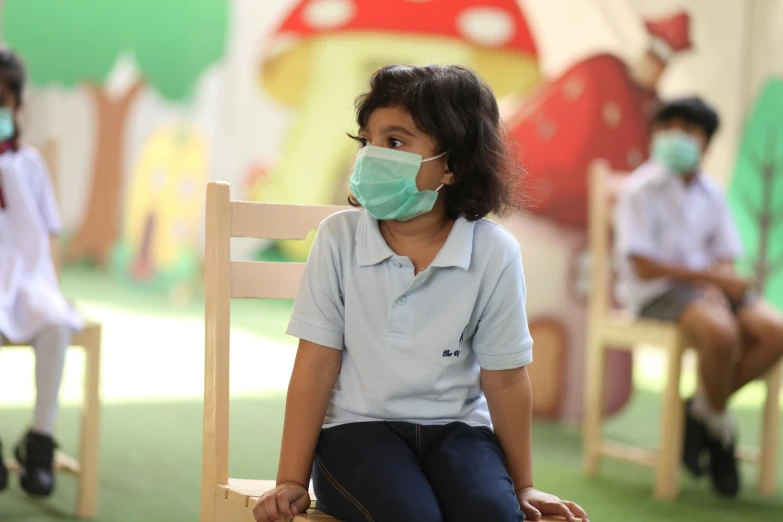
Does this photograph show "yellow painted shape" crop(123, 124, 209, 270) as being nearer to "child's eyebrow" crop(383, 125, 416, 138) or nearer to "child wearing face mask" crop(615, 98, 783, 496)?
"child wearing face mask" crop(615, 98, 783, 496)

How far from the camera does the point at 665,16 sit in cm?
417

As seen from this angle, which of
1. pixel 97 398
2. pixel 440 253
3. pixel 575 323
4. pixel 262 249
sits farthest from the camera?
pixel 262 249

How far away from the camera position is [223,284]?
1.58 m

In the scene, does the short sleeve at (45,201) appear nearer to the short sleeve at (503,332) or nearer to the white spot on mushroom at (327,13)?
the short sleeve at (503,332)

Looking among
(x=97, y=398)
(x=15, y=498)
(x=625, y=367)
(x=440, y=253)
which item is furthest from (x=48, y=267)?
(x=625, y=367)

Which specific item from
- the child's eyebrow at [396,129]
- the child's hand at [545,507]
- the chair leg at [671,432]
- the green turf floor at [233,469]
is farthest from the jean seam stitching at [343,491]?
the chair leg at [671,432]

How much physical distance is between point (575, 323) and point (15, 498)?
204 centimetres

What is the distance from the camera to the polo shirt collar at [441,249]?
1466 millimetres

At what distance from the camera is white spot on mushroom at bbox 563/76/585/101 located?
157 inches

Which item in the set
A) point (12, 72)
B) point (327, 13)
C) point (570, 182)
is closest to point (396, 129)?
point (12, 72)

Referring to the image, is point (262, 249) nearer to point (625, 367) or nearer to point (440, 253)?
point (625, 367)

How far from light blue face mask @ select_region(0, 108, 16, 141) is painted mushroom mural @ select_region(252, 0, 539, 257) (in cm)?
237

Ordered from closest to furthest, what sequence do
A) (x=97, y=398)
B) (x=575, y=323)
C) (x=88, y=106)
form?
(x=97, y=398), (x=575, y=323), (x=88, y=106)

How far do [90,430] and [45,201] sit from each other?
0.60m
